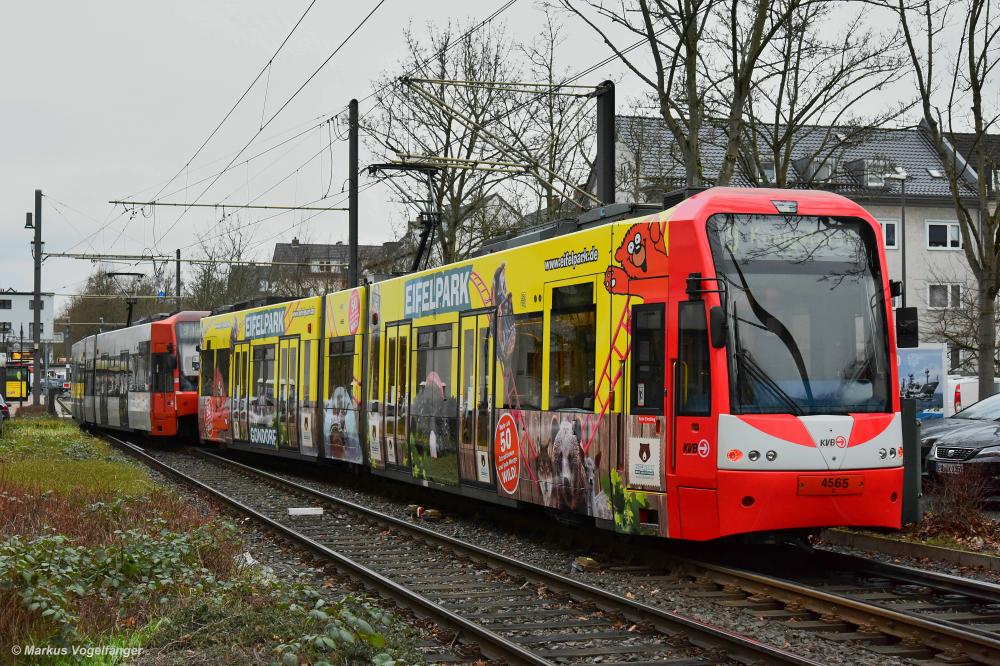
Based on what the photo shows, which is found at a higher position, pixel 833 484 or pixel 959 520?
pixel 833 484

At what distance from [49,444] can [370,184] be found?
10621mm

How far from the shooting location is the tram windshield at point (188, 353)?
29859mm

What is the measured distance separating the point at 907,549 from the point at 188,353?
21388 mm

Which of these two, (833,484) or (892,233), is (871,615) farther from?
(892,233)

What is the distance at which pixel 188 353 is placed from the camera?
2995 cm

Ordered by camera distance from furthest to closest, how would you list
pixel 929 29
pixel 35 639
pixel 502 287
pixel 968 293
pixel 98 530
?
pixel 968 293
pixel 929 29
pixel 502 287
pixel 98 530
pixel 35 639

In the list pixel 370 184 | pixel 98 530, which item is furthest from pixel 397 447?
pixel 370 184

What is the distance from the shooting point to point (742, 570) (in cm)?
1041

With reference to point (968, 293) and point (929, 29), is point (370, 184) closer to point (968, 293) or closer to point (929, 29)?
point (929, 29)

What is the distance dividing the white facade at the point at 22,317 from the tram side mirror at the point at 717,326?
87.8m

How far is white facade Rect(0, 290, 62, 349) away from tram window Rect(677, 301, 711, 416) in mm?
87562

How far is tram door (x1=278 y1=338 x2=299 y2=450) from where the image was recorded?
21641 mm

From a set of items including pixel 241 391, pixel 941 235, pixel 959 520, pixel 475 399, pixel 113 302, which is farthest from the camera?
pixel 113 302

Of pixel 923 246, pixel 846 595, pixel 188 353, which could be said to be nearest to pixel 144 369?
pixel 188 353
